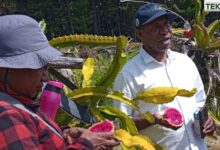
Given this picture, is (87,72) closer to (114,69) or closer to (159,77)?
(114,69)

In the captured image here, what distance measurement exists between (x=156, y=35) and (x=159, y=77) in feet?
0.81

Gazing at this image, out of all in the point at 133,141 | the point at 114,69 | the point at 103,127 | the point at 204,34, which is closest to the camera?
the point at 103,127

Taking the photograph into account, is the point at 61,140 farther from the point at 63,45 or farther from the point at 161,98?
the point at 63,45

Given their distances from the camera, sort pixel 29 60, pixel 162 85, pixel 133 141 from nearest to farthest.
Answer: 1. pixel 29 60
2. pixel 133 141
3. pixel 162 85

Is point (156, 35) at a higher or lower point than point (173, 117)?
higher

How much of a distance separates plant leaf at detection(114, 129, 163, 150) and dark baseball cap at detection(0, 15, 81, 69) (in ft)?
2.28

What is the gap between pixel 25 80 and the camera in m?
1.87

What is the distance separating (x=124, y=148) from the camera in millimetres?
2482

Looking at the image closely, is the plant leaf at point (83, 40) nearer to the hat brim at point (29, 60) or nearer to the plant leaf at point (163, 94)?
the plant leaf at point (163, 94)

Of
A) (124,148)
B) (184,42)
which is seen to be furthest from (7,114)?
(184,42)

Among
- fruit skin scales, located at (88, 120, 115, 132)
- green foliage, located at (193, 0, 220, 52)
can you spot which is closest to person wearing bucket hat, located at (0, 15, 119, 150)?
fruit skin scales, located at (88, 120, 115, 132)

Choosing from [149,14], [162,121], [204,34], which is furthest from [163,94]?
[204,34]

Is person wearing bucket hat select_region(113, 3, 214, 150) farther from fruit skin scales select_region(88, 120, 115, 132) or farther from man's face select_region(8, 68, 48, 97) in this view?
man's face select_region(8, 68, 48, 97)

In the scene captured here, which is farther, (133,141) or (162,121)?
(162,121)
